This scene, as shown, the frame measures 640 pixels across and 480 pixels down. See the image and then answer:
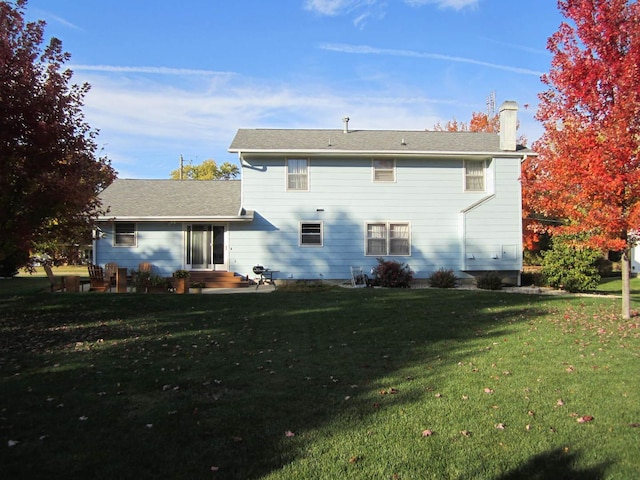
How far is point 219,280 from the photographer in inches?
695

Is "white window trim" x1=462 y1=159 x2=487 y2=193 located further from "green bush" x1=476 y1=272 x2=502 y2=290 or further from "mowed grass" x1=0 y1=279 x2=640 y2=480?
"mowed grass" x1=0 y1=279 x2=640 y2=480

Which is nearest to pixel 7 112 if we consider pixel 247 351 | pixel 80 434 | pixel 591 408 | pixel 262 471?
pixel 247 351

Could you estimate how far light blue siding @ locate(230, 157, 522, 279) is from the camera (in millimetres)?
18453

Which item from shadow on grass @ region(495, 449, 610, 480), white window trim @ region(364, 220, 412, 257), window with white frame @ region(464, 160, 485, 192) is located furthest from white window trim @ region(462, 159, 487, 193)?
shadow on grass @ region(495, 449, 610, 480)

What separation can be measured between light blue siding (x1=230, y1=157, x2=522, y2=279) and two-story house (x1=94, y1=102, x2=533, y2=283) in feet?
0.12

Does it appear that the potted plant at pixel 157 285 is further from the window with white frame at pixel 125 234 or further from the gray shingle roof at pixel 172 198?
the window with white frame at pixel 125 234

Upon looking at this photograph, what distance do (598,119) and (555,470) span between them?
767 cm

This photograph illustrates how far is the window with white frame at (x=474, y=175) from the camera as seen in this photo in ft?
62.6

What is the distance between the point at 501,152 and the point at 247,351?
14.5 m

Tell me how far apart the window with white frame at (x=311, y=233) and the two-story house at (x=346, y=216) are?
0.12 feet

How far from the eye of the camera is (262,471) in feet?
11.4

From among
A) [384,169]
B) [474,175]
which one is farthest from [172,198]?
[474,175]

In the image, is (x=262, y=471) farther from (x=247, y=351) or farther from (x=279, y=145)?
(x=279, y=145)

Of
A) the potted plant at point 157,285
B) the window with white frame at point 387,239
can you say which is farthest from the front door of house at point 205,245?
the window with white frame at point 387,239
